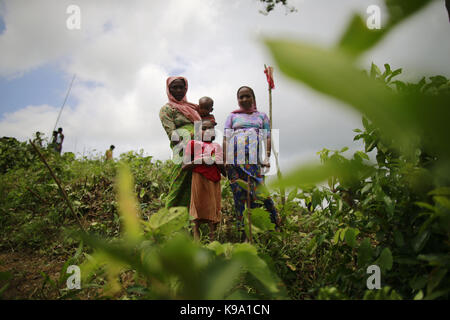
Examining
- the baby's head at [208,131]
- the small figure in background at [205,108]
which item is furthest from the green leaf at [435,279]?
the small figure in background at [205,108]

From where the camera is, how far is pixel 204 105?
3.01m

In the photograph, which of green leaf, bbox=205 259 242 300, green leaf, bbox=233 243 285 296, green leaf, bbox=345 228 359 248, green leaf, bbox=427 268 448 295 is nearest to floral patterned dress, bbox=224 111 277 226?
green leaf, bbox=345 228 359 248

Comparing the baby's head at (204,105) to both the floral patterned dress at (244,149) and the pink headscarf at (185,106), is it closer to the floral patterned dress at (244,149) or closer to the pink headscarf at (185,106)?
the pink headscarf at (185,106)

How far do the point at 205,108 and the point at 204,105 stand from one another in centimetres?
3

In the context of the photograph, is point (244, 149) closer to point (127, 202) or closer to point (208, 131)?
point (208, 131)

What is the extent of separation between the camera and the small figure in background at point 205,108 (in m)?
3.01

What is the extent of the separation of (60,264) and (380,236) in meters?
2.57

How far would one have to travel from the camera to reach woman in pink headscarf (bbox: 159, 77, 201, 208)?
265 centimetres

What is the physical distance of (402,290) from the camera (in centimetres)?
83

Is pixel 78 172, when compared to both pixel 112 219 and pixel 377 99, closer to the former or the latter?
pixel 112 219

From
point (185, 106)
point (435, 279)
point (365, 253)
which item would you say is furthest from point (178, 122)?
point (435, 279)

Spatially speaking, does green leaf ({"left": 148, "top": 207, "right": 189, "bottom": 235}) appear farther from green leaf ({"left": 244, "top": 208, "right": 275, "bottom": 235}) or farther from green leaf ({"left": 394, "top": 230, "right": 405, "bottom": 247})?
green leaf ({"left": 394, "top": 230, "right": 405, "bottom": 247})

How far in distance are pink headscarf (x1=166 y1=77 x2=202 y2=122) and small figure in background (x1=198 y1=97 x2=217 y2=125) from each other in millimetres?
56

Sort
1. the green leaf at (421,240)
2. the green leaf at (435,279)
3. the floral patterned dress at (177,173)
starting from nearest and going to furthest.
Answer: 1. the green leaf at (435,279)
2. the green leaf at (421,240)
3. the floral patterned dress at (177,173)
